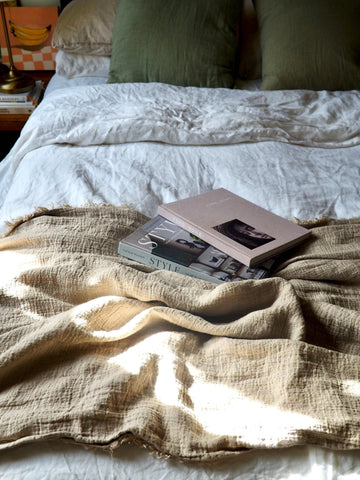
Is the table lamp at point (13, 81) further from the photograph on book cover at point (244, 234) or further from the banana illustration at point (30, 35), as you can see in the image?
the photograph on book cover at point (244, 234)

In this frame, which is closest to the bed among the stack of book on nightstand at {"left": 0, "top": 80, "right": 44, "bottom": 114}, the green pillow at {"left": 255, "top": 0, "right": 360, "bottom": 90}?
the green pillow at {"left": 255, "top": 0, "right": 360, "bottom": 90}

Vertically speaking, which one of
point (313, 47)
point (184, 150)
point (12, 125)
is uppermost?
point (313, 47)

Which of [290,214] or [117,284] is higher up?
[117,284]

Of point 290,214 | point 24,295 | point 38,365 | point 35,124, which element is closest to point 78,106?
point 35,124

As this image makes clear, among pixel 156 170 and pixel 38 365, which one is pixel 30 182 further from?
pixel 38 365

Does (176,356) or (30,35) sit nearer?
(176,356)

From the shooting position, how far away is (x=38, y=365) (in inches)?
26.4

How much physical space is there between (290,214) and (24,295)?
2.11 feet

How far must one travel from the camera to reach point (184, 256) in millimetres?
875

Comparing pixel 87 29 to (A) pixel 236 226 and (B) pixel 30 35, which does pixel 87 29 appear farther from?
(A) pixel 236 226

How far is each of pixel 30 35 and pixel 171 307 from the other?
205 centimetres

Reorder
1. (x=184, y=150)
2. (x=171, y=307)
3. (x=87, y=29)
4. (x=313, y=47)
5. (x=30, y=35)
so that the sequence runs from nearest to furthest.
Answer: (x=171, y=307) < (x=184, y=150) < (x=313, y=47) < (x=87, y=29) < (x=30, y=35)

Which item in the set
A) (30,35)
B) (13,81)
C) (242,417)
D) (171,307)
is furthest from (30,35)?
(242,417)

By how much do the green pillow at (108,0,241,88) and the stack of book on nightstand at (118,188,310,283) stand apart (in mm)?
1085
